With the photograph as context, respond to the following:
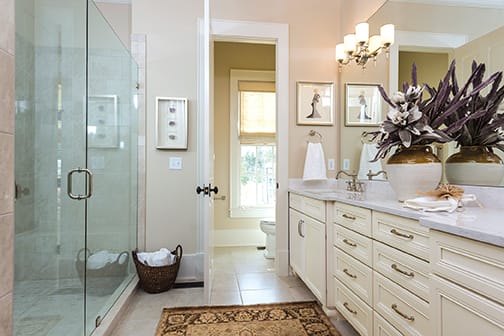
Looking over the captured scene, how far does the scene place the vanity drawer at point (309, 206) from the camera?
2.02 metres

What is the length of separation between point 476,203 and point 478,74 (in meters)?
0.63

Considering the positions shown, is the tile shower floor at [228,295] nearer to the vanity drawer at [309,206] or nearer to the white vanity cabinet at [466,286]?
the vanity drawer at [309,206]

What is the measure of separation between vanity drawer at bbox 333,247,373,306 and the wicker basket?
4.35 feet

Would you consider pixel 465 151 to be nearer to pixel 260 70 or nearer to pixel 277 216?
pixel 277 216

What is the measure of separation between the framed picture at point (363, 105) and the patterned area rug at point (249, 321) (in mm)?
1563

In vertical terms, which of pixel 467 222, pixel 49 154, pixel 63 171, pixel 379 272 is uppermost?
pixel 49 154

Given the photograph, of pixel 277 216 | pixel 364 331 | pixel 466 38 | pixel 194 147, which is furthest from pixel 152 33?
pixel 364 331

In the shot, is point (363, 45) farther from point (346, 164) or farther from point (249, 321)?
point (249, 321)

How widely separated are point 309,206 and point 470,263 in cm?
143

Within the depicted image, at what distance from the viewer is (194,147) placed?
106 inches

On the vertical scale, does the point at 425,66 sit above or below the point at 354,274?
above

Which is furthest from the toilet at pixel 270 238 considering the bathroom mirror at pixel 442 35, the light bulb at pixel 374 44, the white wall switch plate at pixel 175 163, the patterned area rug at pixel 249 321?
the light bulb at pixel 374 44

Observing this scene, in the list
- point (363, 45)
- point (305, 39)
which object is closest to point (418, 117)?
point (363, 45)

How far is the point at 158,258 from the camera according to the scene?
244 centimetres
